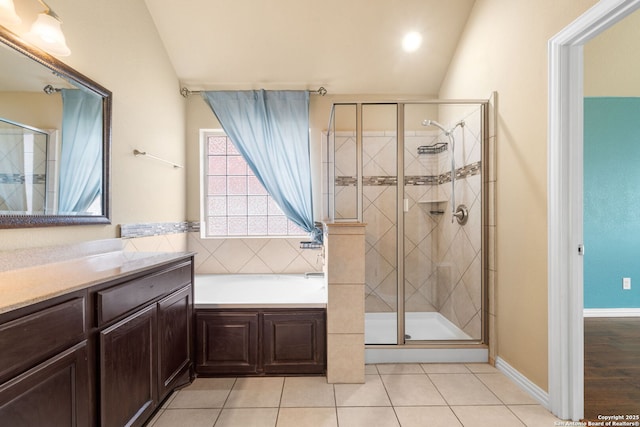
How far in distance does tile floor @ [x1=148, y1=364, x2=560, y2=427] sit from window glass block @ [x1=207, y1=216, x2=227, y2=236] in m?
1.56

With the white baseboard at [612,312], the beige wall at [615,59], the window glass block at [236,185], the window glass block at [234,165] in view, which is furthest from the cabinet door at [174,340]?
the white baseboard at [612,312]

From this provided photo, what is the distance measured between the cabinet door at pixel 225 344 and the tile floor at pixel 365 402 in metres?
0.09

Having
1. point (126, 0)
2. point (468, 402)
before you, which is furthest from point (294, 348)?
point (126, 0)

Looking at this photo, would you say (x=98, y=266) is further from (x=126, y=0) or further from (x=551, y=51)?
(x=551, y=51)

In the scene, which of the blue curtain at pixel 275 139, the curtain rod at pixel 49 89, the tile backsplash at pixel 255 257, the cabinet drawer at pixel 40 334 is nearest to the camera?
the cabinet drawer at pixel 40 334

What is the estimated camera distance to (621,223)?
3.13 metres

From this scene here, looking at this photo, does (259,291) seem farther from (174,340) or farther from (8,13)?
(8,13)

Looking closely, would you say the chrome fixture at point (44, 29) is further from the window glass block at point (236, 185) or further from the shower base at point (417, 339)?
the shower base at point (417, 339)

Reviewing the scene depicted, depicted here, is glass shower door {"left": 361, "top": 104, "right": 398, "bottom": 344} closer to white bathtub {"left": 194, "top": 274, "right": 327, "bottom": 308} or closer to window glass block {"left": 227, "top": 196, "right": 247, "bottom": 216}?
white bathtub {"left": 194, "top": 274, "right": 327, "bottom": 308}

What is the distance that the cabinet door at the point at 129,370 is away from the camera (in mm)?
1247

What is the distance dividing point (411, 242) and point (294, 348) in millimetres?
1188

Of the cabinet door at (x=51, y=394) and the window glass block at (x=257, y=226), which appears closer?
the cabinet door at (x=51, y=394)

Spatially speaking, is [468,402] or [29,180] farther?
[468,402]

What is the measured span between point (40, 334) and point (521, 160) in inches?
97.2
